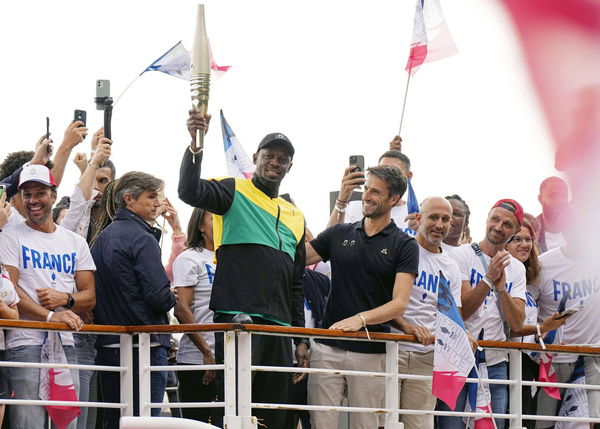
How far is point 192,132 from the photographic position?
25.3 ft

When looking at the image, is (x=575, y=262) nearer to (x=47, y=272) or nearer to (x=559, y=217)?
(x=559, y=217)

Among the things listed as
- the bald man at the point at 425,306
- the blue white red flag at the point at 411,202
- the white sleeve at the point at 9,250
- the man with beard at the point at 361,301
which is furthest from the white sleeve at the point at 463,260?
the white sleeve at the point at 9,250

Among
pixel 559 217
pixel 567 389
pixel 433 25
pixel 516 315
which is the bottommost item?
pixel 567 389

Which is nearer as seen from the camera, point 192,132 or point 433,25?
point 192,132

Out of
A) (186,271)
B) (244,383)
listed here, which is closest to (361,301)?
(244,383)

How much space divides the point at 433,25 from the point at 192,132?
16.7ft

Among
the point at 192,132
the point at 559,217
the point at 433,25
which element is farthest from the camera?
the point at 433,25

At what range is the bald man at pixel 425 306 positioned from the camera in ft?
30.6

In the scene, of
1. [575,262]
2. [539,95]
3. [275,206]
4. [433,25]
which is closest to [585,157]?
[539,95]

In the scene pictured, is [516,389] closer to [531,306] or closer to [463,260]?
[531,306]

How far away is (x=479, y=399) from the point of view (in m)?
9.69

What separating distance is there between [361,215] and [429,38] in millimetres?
2583

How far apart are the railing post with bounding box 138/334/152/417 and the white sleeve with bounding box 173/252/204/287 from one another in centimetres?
115

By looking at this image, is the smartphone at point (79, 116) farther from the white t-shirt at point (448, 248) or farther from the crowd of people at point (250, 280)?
the white t-shirt at point (448, 248)
